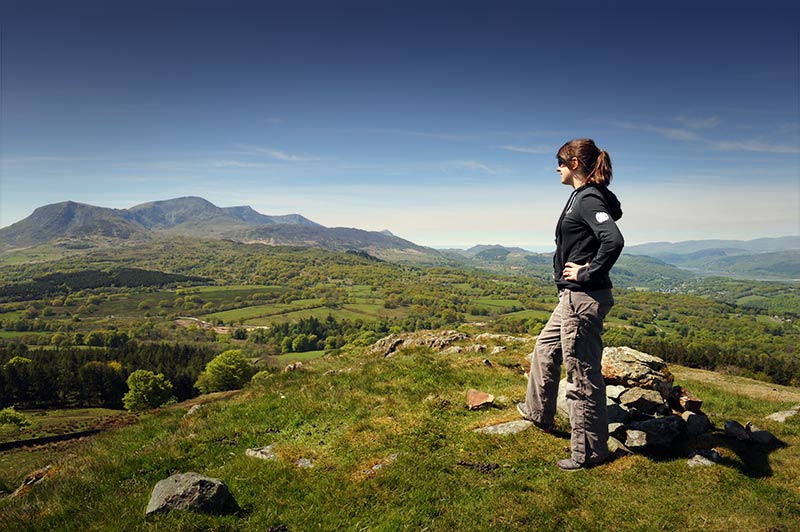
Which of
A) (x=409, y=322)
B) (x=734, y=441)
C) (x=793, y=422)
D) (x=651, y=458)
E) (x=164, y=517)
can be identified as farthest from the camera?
(x=409, y=322)

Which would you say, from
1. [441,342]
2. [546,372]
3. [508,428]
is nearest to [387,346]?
[441,342]

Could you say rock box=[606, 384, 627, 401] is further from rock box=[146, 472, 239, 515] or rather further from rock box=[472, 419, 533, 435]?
rock box=[146, 472, 239, 515]

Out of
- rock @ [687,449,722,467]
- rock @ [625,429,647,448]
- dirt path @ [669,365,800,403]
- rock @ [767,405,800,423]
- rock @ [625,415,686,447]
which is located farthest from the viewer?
dirt path @ [669,365,800,403]

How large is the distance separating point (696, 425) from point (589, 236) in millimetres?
6155

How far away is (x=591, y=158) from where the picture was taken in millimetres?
7598

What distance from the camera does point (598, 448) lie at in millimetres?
7418

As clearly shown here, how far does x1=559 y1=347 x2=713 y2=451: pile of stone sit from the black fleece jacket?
3917mm

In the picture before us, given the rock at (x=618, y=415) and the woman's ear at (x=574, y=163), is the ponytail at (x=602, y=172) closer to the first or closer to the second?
the woman's ear at (x=574, y=163)

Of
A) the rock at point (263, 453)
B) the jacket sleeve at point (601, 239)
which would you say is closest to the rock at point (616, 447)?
the jacket sleeve at point (601, 239)

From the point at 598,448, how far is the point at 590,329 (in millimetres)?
2492

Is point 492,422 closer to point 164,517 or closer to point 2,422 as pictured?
point 164,517

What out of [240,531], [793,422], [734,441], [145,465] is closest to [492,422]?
[734,441]

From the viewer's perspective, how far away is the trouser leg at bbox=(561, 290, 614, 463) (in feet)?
23.5

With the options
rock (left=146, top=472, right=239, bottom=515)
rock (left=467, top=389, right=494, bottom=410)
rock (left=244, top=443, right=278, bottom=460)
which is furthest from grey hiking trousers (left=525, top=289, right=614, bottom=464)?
rock (left=244, top=443, right=278, bottom=460)
